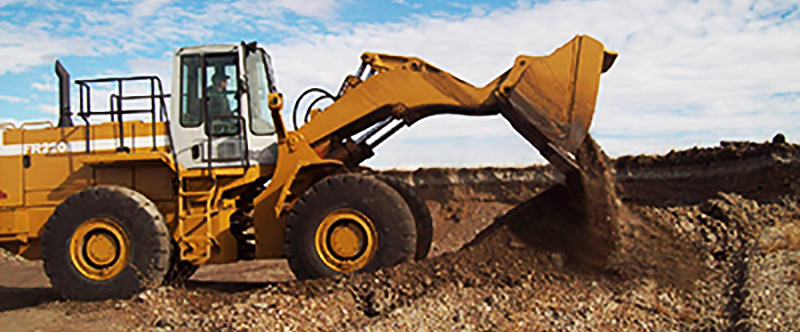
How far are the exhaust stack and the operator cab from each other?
161cm

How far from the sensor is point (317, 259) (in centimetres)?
758

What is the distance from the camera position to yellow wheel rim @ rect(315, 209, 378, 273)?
7.56 metres

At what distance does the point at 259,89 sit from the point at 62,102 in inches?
105

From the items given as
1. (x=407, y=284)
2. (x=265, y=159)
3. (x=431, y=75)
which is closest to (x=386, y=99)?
(x=431, y=75)

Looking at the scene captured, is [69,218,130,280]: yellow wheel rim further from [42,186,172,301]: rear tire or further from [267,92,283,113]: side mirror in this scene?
A: [267,92,283,113]: side mirror

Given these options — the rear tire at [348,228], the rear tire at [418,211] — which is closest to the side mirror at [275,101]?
the rear tire at [348,228]

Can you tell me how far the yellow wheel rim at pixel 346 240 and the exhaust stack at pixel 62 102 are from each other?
156 inches

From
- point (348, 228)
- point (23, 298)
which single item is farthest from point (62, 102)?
point (348, 228)

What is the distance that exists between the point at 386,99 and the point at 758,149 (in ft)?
37.0

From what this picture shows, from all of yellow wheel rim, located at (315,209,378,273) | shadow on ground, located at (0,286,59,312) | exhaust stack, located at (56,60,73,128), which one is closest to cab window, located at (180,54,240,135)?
exhaust stack, located at (56,60,73,128)

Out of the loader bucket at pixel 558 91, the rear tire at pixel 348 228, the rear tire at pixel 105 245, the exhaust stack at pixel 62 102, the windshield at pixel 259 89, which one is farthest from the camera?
the exhaust stack at pixel 62 102

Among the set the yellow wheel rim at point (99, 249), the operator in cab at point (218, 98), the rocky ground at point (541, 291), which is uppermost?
the operator in cab at point (218, 98)

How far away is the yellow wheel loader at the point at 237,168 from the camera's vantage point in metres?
7.56

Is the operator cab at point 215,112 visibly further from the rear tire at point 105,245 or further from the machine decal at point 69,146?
the rear tire at point 105,245
